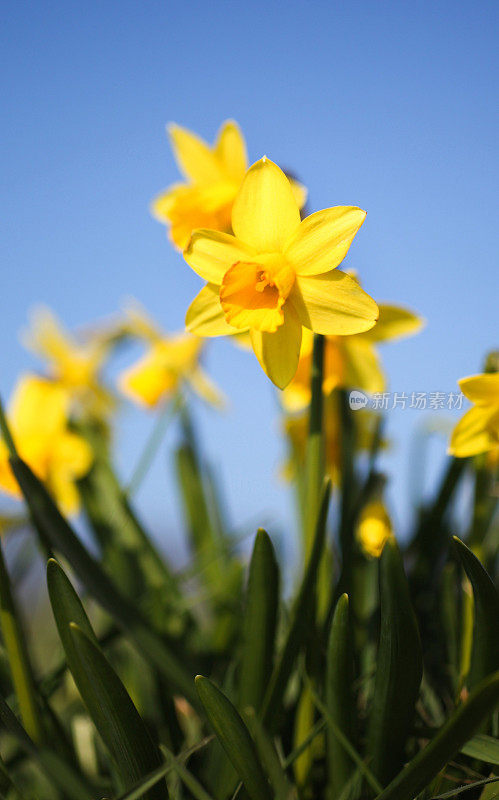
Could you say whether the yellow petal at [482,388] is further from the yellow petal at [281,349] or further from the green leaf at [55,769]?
the green leaf at [55,769]

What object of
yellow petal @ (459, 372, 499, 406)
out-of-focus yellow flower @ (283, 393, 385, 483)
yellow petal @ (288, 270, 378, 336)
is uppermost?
yellow petal @ (288, 270, 378, 336)

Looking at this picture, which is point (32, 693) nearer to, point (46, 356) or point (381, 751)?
point (381, 751)

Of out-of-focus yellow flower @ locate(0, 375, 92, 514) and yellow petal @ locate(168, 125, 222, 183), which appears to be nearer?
yellow petal @ locate(168, 125, 222, 183)

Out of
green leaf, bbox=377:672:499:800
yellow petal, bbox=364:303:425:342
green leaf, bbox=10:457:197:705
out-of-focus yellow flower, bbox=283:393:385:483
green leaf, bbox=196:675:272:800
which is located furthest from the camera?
out-of-focus yellow flower, bbox=283:393:385:483

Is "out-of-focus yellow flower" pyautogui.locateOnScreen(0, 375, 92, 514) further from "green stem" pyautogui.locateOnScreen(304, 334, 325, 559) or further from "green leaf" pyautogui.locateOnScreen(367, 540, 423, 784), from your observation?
"green leaf" pyautogui.locateOnScreen(367, 540, 423, 784)

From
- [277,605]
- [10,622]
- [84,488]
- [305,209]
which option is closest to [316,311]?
[305,209]

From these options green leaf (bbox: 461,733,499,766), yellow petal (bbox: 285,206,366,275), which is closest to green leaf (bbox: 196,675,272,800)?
green leaf (bbox: 461,733,499,766)

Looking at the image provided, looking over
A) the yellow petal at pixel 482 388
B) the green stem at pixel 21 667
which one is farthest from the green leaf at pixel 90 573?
the yellow petal at pixel 482 388
